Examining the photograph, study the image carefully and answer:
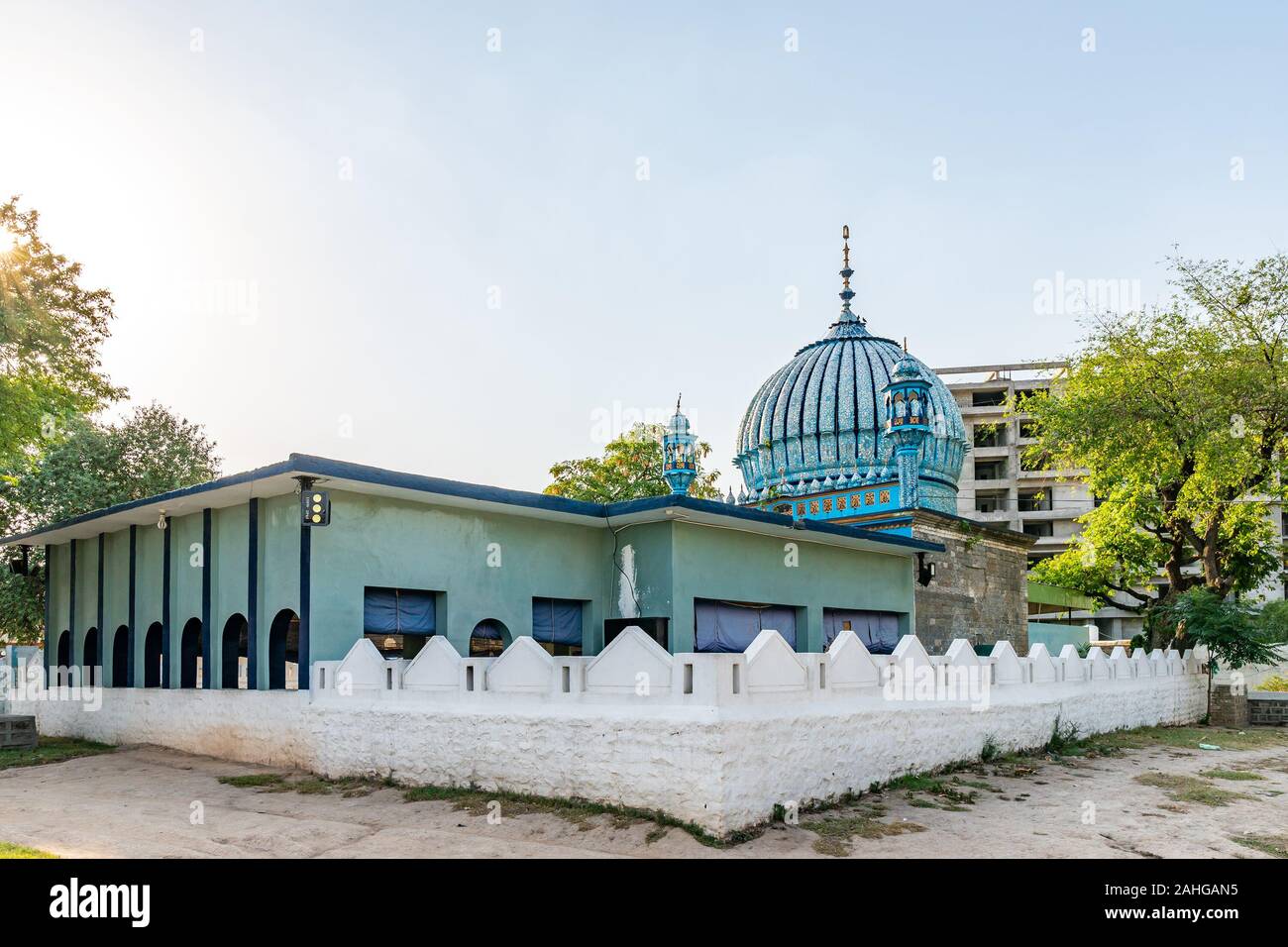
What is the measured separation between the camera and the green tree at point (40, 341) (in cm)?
2075

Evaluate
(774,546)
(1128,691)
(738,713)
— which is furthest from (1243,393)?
(738,713)

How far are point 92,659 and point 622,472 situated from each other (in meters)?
19.2

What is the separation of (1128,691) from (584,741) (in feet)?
46.3

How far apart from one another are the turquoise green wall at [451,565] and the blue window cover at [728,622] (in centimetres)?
178

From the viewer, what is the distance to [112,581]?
65.0ft

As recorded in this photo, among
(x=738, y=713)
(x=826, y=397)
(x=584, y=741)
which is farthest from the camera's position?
(x=826, y=397)

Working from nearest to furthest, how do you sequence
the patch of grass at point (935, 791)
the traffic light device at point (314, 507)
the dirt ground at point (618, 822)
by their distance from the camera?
the dirt ground at point (618, 822) < the patch of grass at point (935, 791) < the traffic light device at point (314, 507)

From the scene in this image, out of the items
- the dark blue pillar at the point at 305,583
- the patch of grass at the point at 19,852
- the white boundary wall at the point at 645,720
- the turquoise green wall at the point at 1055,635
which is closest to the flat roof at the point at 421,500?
the dark blue pillar at the point at 305,583

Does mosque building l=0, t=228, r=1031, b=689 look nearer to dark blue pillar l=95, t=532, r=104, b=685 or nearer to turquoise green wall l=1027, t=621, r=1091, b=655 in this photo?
dark blue pillar l=95, t=532, r=104, b=685

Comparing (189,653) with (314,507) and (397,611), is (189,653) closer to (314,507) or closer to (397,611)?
(397,611)

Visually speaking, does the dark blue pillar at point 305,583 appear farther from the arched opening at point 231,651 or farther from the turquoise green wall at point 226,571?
the arched opening at point 231,651

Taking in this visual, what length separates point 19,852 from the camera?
349 inches
